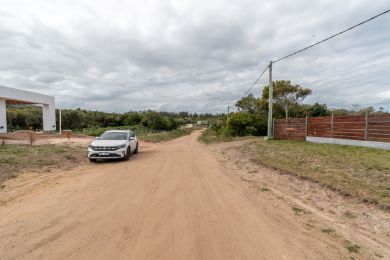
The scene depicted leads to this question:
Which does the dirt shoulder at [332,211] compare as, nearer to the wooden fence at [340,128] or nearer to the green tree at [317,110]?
the wooden fence at [340,128]

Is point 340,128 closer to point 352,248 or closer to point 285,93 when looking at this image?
point 352,248

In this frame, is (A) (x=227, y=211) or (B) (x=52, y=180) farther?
(B) (x=52, y=180)

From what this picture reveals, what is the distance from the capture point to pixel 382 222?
17.7ft

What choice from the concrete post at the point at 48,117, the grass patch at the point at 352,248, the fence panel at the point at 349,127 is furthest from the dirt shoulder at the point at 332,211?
the concrete post at the point at 48,117

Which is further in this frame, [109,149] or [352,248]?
[109,149]

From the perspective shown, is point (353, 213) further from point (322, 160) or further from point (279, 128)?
point (279, 128)

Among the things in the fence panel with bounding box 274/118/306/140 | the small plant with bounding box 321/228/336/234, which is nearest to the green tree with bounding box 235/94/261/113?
the fence panel with bounding box 274/118/306/140

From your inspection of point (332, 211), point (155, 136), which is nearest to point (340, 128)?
point (332, 211)

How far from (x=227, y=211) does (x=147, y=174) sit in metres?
4.86

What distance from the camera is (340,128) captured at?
58.5 feet

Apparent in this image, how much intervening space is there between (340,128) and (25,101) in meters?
30.1

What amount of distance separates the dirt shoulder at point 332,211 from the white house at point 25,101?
25499 millimetres

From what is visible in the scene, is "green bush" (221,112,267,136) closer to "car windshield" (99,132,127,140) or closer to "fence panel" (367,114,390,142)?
"fence panel" (367,114,390,142)

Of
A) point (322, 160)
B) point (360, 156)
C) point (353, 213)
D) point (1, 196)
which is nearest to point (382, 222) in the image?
point (353, 213)
